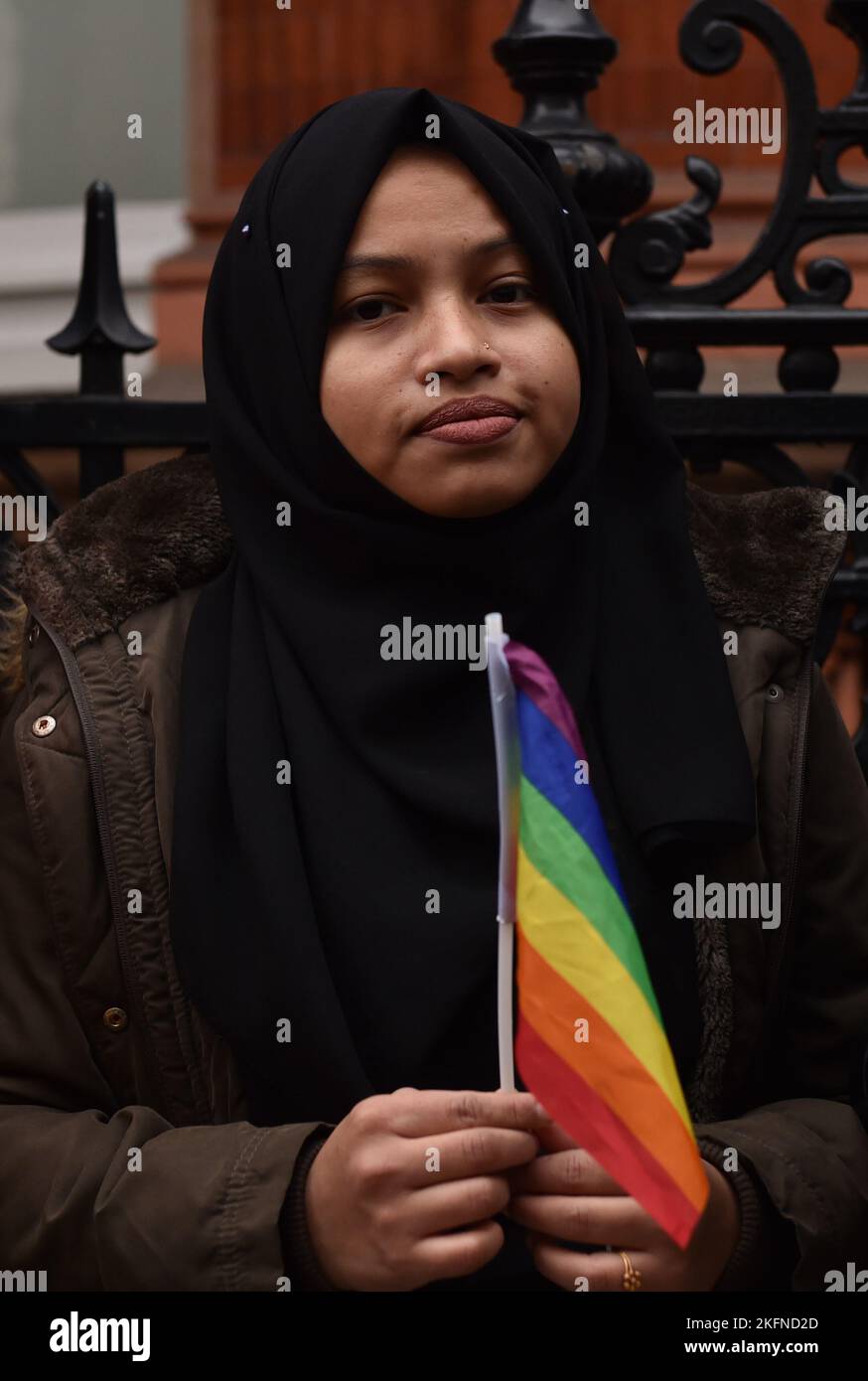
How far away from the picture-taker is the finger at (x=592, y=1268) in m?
Answer: 2.01

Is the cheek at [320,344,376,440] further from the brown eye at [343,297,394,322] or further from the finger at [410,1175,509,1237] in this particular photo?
the finger at [410,1175,509,1237]

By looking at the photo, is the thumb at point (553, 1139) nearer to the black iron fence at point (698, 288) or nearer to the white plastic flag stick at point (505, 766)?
the white plastic flag stick at point (505, 766)

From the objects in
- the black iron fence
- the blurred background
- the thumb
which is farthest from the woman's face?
the blurred background

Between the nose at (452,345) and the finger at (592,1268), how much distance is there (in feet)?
2.70

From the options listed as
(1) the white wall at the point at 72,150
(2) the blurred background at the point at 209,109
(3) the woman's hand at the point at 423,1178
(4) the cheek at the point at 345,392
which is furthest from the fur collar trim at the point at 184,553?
(1) the white wall at the point at 72,150

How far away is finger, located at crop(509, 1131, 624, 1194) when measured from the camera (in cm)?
199

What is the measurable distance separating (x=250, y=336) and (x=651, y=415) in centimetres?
45

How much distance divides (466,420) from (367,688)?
0.29 metres

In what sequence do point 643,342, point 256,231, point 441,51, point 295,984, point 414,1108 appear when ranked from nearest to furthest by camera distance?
point 414,1108 → point 295,984 → point 256,231 → point 643,342 → point 441,51

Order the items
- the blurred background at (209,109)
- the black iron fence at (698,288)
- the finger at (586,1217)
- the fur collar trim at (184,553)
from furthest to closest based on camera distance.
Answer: the blurred background at (209,109) → the black iron fence at (698,288) → the fur collar trim at (184,553) → the finger at (586,1217)

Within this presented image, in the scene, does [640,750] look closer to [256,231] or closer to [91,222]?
[256,231]

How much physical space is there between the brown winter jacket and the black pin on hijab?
6 centimetres

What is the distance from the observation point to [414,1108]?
1993 millimetres
